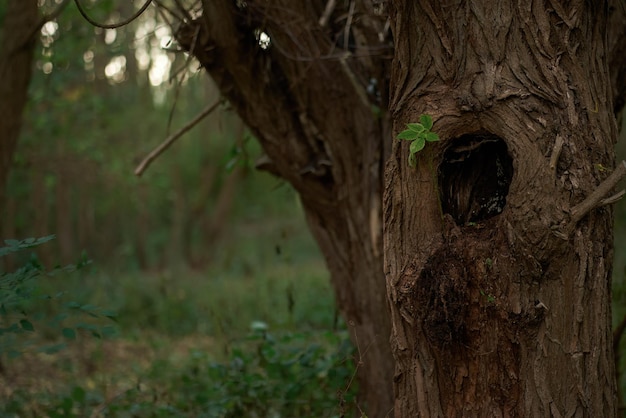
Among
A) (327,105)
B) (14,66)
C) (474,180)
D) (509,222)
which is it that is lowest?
(509,222)

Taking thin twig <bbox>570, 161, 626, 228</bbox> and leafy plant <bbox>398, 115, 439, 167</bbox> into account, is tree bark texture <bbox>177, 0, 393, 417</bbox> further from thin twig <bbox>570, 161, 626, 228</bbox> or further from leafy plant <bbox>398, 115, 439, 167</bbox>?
thin twig <bbox>570, 161, 626, 228</bbox>

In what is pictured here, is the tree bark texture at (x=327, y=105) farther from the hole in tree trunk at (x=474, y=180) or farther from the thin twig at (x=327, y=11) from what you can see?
the hole in tree trunk at (x=474, y=180)

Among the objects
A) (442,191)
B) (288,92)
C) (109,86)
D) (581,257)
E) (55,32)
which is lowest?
(581,257)

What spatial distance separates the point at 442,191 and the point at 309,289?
36.4 ft

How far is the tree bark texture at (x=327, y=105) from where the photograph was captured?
11.8 feet

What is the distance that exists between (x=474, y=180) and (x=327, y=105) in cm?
131

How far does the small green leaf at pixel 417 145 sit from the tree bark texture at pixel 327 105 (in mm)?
1337

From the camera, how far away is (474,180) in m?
2.66

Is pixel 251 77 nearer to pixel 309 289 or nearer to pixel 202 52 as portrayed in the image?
pixel 202 52

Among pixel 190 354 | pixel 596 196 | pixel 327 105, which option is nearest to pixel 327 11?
pixel 327 105

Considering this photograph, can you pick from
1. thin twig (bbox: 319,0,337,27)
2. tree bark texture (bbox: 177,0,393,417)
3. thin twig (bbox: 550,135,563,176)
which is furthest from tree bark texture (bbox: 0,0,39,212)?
thin twig (bbox: 550,135,563,176)

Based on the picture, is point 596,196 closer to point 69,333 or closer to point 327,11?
point 327,11

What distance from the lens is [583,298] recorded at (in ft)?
7.68

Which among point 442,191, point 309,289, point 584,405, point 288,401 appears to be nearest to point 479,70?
point 442,191
